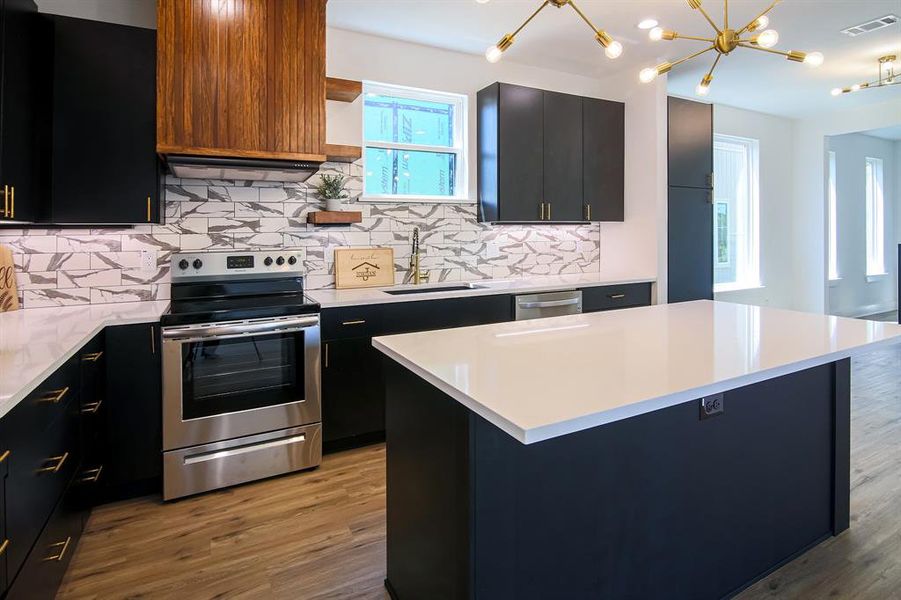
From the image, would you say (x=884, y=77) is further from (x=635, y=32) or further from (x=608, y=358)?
(x=608, y=358)

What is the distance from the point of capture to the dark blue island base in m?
1.30

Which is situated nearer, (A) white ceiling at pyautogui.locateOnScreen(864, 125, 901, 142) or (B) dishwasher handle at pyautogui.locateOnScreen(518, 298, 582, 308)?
(B) dishwasher handle at pyautogui.locateOnScreen(518, 298, 582, 308)

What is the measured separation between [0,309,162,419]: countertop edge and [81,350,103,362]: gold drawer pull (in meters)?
0.08

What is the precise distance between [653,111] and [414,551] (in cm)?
390

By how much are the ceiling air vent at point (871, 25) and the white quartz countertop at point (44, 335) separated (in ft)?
16.1

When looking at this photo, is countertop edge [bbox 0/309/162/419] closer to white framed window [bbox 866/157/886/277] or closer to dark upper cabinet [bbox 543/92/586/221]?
dark upper cabinet [bbox 543/92/586/221]

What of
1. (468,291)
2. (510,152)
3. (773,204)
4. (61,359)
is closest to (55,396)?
(61,359)

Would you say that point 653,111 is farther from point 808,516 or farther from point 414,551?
point 414,551

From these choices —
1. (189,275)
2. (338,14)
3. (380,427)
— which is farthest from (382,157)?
(380,427)

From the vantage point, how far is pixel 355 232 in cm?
363

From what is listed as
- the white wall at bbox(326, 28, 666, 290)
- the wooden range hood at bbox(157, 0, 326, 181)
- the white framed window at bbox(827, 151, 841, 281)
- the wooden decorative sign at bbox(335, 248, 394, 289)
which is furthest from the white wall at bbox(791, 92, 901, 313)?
the wooden range hood at bbox(157, 0, 326, 181)

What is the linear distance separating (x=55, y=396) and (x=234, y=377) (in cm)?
94

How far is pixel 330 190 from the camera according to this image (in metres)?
3.42

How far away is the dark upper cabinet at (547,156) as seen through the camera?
12.6ft
